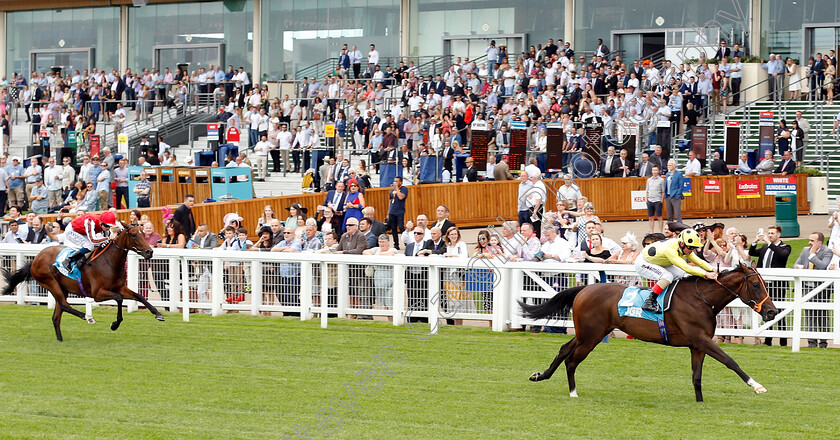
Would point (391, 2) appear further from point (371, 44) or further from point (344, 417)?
point (344, 417)

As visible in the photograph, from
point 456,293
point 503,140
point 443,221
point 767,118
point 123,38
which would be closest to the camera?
point 456,293

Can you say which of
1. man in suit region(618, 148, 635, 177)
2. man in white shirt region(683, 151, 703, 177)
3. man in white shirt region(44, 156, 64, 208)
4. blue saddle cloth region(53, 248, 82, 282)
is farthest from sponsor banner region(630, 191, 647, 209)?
blue saddle cloth region(53, 248, 82, 282)

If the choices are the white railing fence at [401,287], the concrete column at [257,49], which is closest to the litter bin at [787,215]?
the white railing fence at [401,287]

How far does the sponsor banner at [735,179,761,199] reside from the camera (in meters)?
24.8

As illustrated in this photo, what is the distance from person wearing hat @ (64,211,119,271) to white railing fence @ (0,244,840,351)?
1748mm

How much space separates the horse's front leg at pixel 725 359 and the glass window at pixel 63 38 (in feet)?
129

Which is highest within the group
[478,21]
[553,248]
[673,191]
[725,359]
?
[478,21]

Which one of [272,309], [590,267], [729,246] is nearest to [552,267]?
[590,267]

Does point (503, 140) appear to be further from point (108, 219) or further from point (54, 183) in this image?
point (108, 219)

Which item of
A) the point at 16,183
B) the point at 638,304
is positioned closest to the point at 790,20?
the point at 16,183

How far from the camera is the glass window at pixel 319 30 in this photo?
40469 millimetres

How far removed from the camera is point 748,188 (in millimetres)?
24859

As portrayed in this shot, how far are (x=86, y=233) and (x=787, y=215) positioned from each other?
14141 millimetres

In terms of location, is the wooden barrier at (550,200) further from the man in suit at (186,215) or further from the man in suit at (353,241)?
the man in suit at (353,241)
